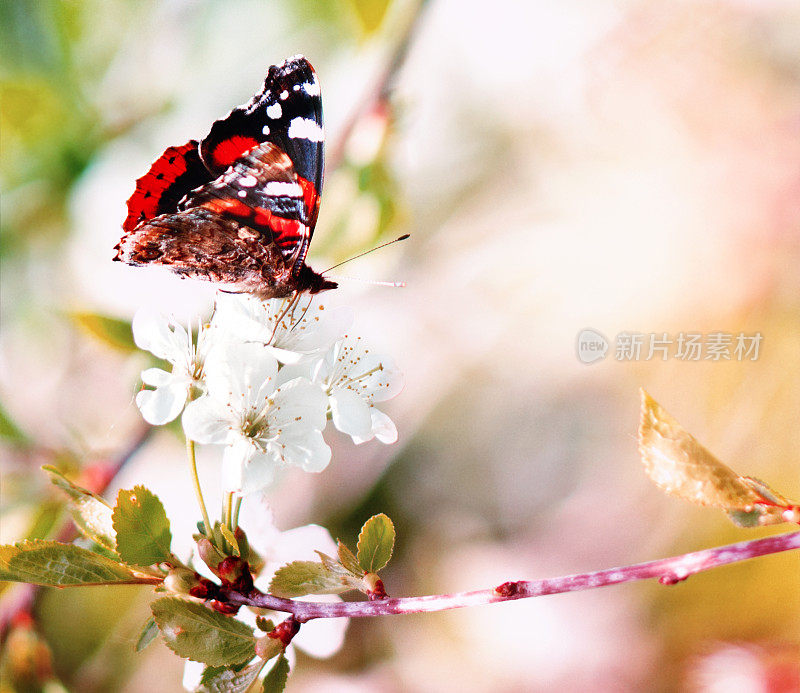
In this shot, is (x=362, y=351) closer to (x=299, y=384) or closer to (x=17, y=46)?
(x=299, y=384)

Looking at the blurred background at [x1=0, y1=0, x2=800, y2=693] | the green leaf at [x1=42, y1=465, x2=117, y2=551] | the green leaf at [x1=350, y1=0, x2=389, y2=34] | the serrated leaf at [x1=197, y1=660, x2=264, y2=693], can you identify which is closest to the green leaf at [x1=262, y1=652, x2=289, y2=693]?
the serrated leaf at [x1=197, y1=660, x2=264, y2=693]

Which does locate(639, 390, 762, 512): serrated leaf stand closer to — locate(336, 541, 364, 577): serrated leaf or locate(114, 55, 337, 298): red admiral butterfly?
locate(336, 541, 364, 577): serrated leaf

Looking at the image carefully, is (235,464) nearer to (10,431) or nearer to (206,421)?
(206,421)

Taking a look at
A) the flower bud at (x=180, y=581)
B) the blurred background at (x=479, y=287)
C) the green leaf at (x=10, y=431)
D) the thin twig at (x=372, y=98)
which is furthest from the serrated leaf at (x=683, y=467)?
the green leaf at (x=10, y=431)

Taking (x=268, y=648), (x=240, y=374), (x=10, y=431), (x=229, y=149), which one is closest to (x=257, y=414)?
(x=240, y=374)

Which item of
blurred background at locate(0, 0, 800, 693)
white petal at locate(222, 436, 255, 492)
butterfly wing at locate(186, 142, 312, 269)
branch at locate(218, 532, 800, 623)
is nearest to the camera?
branch at locate(218, 532, 800, 623)

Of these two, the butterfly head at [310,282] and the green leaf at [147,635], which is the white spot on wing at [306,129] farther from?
the green leaf at [147,635]
